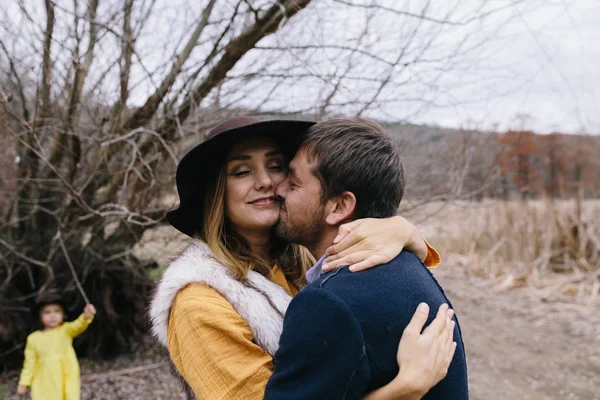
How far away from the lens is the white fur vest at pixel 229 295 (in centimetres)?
175

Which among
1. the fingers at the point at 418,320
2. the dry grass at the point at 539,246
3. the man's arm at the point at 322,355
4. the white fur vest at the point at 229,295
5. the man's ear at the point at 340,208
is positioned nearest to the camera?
the man's arm at the point at 322,355

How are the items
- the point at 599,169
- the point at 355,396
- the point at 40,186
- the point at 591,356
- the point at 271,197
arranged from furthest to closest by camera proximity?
the point at 599,169, the point at 591,356, the point at 40,186, the point at 271,197, the point at 355,396

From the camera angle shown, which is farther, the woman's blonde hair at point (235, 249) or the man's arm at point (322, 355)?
the woman's blonde hair at point (235, 249)

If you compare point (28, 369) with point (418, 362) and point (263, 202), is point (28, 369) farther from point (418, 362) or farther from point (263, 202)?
point (418, 362)

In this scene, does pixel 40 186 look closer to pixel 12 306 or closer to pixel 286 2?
pixel 12 306

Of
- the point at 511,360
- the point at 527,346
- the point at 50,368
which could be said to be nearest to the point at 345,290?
the point at 50,368

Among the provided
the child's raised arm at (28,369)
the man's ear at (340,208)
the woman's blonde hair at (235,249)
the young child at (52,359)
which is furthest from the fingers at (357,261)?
the child's raised arm at (28,369)

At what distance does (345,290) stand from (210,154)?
1087 millimetres

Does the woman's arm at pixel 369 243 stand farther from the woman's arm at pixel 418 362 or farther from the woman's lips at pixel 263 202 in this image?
the woman's lips at pixel 263 202

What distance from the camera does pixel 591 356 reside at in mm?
7020

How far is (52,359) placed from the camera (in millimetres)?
4363

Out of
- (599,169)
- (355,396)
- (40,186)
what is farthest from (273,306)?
(599,169)

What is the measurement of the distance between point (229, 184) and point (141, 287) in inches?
196

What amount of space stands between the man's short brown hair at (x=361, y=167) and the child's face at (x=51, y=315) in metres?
3.75
